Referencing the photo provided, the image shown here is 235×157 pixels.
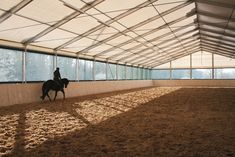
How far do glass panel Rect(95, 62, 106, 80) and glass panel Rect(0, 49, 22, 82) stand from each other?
8.88 meters

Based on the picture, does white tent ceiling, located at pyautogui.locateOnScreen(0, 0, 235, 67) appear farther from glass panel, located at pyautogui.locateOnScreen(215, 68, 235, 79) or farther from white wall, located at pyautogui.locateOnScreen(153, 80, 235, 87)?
glass panel, located at pyautogui.locateOnScreen(215, 68, 235, 79)

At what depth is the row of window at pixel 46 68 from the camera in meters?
13.7

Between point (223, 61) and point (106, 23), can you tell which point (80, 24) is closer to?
point (106, 23)

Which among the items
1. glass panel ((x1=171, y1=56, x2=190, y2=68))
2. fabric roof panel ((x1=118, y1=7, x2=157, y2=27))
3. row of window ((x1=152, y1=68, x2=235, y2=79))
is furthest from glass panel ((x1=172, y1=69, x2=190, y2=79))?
fabric roof panel ((x1=118, y1=7, x2=157, y2=27))

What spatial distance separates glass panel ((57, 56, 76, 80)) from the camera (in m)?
18.0

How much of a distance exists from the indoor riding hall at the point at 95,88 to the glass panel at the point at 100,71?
9 cm

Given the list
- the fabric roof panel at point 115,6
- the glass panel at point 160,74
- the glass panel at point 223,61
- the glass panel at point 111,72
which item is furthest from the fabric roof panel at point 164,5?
the glass panel at point 160,74

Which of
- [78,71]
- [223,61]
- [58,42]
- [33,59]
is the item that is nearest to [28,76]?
[33,59]

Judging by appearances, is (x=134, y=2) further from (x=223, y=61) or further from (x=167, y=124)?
(x=223, y=61)

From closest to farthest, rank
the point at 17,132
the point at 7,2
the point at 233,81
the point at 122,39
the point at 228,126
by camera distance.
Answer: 1. the point at 17,132
2. the point at 228,126
3. the point at 7,2
4. the point at 122,39
5. the point at 233,81

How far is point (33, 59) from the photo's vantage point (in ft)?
51.3

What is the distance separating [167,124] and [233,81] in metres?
30.0

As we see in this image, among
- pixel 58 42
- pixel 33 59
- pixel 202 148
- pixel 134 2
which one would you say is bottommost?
pixel 202 148

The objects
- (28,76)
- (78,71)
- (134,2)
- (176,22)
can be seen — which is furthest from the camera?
(78,71)
